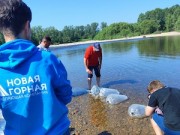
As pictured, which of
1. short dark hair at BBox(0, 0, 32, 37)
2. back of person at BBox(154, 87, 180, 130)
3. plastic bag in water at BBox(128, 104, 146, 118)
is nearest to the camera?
short dark hair at BBox(0, 0, 32, 37)

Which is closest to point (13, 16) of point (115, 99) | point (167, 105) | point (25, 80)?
point (25, 80)

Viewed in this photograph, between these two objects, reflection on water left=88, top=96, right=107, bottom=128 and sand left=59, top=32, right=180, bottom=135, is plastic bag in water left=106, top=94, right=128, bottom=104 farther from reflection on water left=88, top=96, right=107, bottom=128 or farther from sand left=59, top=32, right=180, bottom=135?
reflection on water left=88, top=96, right=107, bottom=128

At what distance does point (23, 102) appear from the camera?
205 cm

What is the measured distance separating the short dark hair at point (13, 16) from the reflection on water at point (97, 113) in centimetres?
507

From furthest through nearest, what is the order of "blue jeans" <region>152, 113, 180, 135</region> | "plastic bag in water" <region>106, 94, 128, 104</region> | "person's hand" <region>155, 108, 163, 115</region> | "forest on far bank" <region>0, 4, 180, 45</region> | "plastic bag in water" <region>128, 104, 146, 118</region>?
"forest on far bank" <region>0, 4, 180, 45</region> → "plastic bag in water" <region>106, 94, 128, 104</region> → "plastic bag in water" <region>128, 104, 146, 118</region> → "person's hand" <region>155, 108, 163, 115</region> → "blue jeans" <region>152, 113, 180, 135</region>

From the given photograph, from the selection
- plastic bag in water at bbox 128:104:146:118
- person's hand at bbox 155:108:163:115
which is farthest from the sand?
person's hand at bbox 155:108:163:115

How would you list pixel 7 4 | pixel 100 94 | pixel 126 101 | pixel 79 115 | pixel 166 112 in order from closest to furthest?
pixel 7 4, pixel 166 112, pixel 79 115, pixel 126 101, pixel 100 94

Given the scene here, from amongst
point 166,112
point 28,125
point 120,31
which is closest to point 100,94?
point 166,112

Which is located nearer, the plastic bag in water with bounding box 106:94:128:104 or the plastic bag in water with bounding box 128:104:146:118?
the plastic bag in water with bounding box 128:104:146:118

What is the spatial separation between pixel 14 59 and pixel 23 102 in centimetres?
31

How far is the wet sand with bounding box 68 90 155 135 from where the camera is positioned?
640 cm

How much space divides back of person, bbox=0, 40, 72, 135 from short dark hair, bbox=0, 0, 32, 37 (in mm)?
104

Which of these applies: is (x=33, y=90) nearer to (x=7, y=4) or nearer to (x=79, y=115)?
(x=7, y=4)

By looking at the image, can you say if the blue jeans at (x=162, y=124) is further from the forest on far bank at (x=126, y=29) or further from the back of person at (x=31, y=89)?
the forest on far bank at (x=126, y=29)
